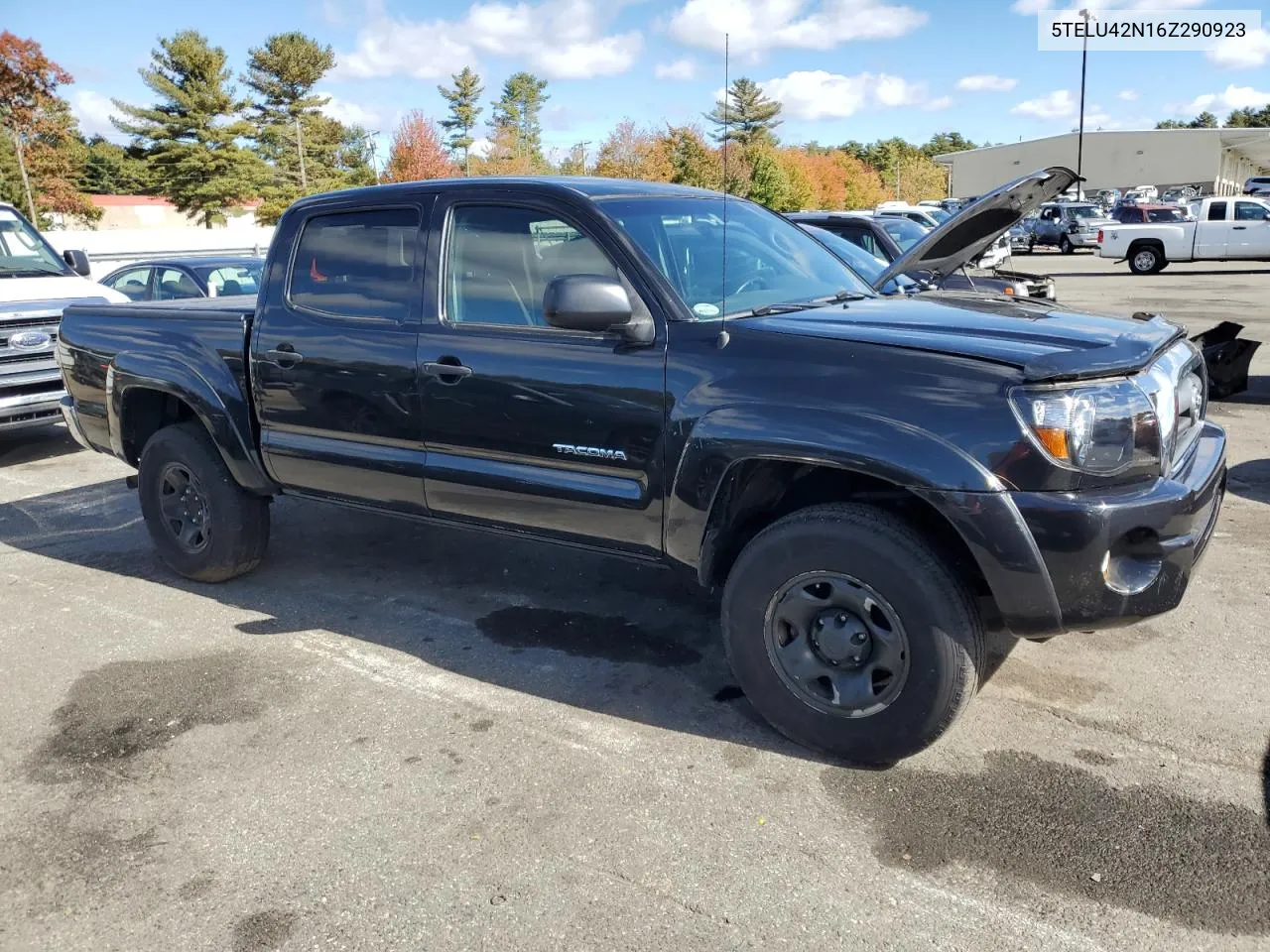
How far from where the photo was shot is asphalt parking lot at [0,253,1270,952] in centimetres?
267

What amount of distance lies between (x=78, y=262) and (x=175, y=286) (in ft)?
2.90

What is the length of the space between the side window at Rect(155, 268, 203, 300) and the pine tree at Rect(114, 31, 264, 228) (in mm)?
46284

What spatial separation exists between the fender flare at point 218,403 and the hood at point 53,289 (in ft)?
13.2

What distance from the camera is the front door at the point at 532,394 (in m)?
3.62

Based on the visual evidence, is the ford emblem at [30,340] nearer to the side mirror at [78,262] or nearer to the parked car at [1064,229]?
the side mirror at [78,262]

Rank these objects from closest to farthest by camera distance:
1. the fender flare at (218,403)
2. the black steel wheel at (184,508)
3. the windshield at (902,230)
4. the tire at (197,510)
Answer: the fender flare at (218,403) < the tire at (197,510) < the black steel wheel at (184,508) < the windshield at (902,230)

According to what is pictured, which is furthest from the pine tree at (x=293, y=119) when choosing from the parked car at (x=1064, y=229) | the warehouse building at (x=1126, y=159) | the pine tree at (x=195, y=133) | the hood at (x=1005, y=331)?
the hood at (x=1005, y=331)

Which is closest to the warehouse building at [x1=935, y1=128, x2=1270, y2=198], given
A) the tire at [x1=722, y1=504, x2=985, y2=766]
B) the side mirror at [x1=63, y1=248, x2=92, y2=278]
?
the side mirror at [x1=63, y1=248, x2=92, y2=278]

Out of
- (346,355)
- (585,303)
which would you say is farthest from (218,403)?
(585,303)

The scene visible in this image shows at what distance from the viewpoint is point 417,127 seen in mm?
54062

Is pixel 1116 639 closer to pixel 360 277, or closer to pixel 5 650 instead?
pixel 360 277

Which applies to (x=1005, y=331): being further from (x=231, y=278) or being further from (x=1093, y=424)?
(x=231, y=278)

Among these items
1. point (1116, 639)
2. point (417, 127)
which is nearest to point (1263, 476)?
point (1116, 639)

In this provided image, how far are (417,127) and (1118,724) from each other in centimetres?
5565
